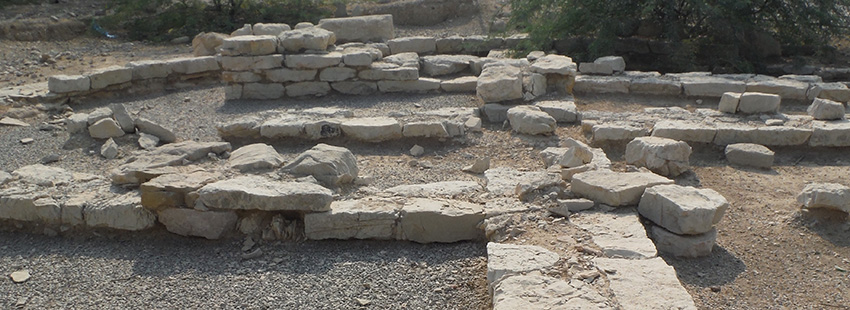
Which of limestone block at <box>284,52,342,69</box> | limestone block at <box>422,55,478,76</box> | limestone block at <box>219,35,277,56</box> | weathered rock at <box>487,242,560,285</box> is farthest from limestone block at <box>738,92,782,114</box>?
limestone block at <box>219,35,277,56</box>

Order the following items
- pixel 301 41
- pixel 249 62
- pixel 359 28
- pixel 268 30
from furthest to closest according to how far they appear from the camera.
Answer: pixel 359 28, pixel 268 30, pixel 301 41, pixel 249 62

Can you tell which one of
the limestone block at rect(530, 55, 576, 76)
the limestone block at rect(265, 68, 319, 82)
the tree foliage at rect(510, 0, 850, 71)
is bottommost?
the limestone block at rect(265, 68, 319, 82)

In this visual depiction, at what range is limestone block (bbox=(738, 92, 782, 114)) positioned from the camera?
8859 mm

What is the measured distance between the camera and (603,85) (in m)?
10.6

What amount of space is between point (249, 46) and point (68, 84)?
2667 millimetres

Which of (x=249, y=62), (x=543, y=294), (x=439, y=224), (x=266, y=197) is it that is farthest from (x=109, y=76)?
(x=543, y=294)

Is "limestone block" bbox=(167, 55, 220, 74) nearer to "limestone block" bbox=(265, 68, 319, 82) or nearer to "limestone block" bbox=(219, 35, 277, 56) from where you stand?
"limestone block" bbox=(219, 35, 277, 56)

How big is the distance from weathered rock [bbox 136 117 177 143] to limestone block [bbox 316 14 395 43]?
4.66 m

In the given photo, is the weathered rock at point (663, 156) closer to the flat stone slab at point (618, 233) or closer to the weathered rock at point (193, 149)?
the flat stone slab at point (618, 233)

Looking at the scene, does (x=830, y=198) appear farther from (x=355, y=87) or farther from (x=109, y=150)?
(x=109, y=150)

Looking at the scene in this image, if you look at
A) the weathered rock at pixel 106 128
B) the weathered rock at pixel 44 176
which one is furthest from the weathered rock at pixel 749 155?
the weathered rock at pixel 106 128

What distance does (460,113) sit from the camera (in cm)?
930

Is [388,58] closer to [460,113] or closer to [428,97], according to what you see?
[428,97]

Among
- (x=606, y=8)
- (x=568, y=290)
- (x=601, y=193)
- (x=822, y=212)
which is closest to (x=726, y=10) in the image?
(x=606, y=8)
